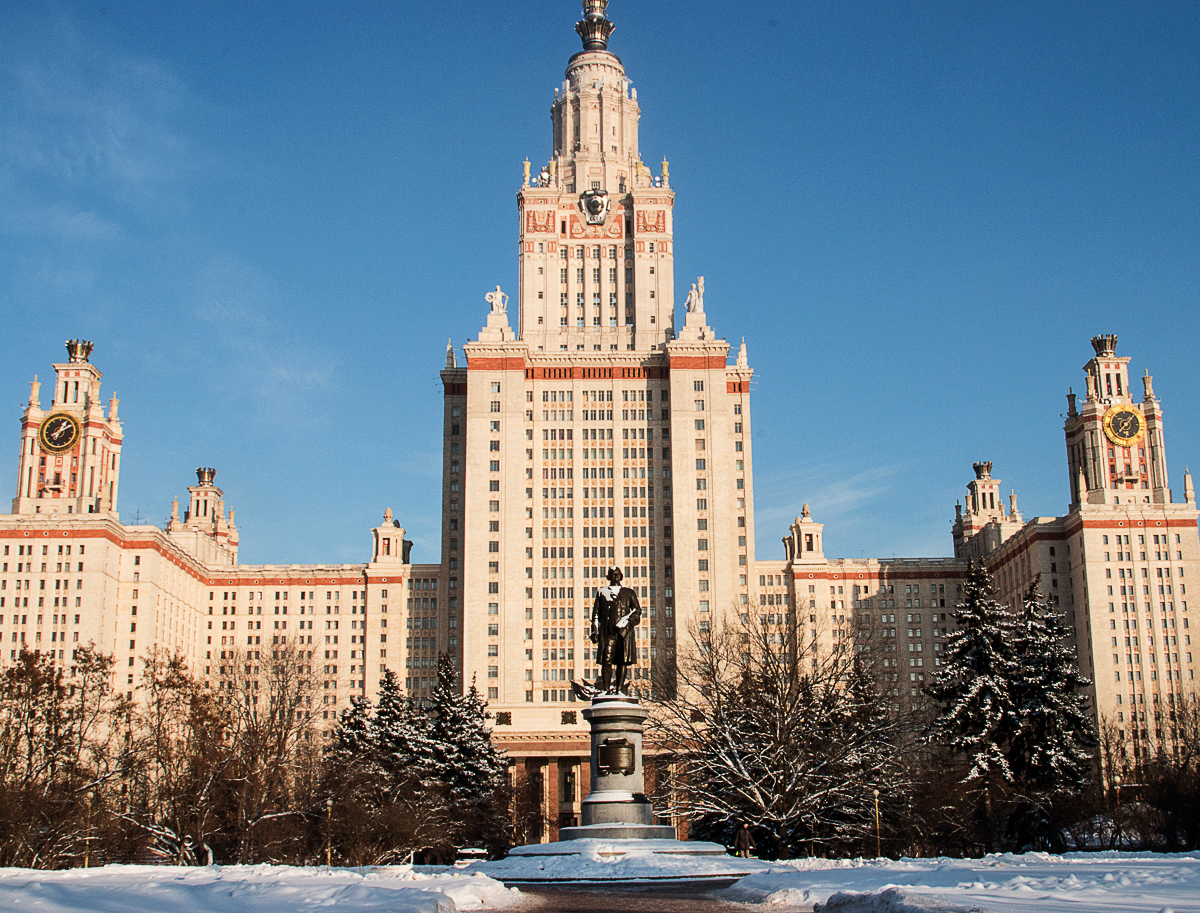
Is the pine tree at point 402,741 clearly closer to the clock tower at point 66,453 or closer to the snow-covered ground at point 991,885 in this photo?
the snow-covered ground at point 991,885

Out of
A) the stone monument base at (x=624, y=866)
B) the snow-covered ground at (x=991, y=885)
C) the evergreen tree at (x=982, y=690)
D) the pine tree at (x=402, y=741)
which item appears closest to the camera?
the snow-covered ground at (x=991, y=885)

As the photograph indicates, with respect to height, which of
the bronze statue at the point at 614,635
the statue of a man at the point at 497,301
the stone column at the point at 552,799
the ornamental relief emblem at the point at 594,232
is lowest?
the stone column at the point at 552,799

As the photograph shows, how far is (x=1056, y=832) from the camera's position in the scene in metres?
45.5

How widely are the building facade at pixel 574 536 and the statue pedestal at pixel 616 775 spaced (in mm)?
68127

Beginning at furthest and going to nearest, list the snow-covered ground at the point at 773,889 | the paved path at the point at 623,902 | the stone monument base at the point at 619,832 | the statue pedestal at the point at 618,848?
the stone monument base at the point at 619,832, the statue pedestal at the point at 618,848, the paved path at the point at 623,902, the snow-covered ground at the point at 773,889

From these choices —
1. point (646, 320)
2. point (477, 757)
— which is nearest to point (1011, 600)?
point (646, 320)

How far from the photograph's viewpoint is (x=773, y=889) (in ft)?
72.4

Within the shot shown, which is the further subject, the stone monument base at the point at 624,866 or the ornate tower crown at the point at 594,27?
the ornate tower crown at the point at 594,27

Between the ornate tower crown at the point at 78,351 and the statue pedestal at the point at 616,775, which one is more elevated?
the ornate tower crown at the point at 78,351

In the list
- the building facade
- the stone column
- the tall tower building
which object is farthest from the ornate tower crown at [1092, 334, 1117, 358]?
the stone column

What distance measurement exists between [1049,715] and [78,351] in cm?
10334

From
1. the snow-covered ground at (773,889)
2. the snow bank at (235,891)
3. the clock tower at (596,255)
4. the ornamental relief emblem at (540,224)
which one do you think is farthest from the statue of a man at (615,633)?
the ornamental relief emblem at (540,224)

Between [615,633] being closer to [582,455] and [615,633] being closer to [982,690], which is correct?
[982,690]

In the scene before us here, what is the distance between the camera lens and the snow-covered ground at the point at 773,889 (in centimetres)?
1645
